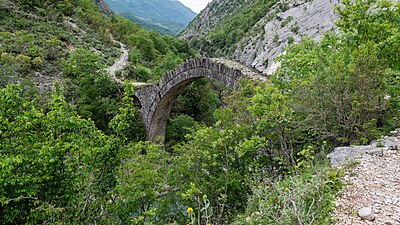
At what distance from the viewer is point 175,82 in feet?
52.0

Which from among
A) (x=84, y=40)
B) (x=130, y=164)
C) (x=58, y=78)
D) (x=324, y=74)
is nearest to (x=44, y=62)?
(x=58, y=78)

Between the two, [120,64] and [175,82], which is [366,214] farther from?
[120,64]

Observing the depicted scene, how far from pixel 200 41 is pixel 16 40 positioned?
41.7m

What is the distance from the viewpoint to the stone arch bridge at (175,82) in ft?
38.5

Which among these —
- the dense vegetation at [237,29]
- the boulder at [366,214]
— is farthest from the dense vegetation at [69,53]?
the dense vegetation at [237,29]

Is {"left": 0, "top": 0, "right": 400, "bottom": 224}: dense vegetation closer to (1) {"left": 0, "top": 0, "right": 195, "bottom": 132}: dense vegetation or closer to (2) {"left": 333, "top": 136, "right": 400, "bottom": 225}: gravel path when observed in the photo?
(2) {"left": 333, "top": 136, "right": 400, "bottom": 225}: gravel path

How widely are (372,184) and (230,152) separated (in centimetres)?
347

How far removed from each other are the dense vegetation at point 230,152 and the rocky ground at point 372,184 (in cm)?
23

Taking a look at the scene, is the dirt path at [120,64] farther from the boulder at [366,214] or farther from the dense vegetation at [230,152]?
the boulder at [366,214]

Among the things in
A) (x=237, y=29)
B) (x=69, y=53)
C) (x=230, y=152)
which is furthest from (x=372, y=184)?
(x=237, y=29)

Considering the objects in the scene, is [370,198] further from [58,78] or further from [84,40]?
[84,40]

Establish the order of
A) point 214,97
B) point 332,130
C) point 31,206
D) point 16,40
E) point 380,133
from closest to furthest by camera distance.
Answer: point 31,206 → point 380,133 → point 332,130 → point 16,40 → point 214,97

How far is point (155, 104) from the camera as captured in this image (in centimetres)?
1773

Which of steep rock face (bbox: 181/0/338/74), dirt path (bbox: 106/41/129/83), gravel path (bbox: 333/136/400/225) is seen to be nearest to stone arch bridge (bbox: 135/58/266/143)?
dirt path (bbox: 106/41/129/83)
